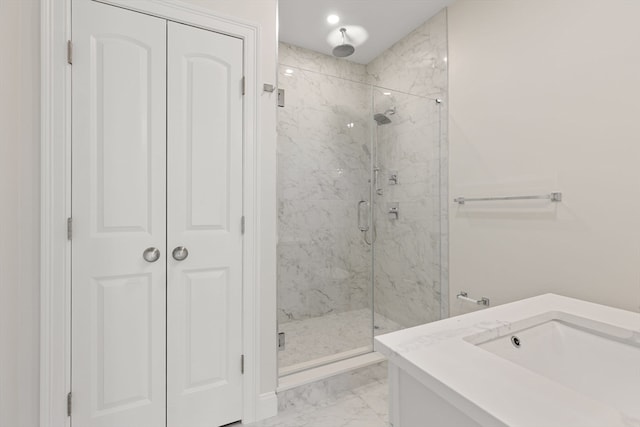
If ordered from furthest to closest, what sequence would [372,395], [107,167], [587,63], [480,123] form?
[480,123]
[372,395]
[587,63]
[107,167]

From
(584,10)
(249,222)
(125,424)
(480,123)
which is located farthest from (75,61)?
(584,10)

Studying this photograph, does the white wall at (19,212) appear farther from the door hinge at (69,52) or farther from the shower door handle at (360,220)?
the shower door handle at (360,220)

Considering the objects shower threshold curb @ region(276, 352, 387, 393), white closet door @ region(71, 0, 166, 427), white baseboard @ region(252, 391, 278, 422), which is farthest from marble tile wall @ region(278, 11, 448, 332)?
white closet door @ region(71, 0, 166, 427)

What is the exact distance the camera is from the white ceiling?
2.22m

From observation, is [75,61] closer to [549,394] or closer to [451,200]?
[549,394]

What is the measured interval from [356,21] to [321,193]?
1443mm

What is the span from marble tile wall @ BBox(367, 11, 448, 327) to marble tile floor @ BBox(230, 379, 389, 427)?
0.84 meters

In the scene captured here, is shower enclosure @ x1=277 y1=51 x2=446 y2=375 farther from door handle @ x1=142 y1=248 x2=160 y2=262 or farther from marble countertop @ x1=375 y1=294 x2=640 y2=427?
marble countertop @ x1=375 y1=294 x2=640 y2=427

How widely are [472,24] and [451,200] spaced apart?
1214 millimetres

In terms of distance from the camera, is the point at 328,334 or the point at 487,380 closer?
the point at 487,380

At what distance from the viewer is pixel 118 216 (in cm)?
131

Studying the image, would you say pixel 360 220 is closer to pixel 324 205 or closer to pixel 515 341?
pixel 324 205

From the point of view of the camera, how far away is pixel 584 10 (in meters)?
1.44

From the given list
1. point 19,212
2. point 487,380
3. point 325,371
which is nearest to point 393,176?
point 325,371
